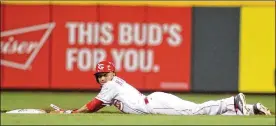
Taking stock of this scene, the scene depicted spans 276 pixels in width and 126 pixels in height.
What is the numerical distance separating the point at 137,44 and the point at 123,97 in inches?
245

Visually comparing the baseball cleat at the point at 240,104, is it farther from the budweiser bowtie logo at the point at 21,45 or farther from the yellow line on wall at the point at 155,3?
the budweiser bowtie logo at the point at 21,45

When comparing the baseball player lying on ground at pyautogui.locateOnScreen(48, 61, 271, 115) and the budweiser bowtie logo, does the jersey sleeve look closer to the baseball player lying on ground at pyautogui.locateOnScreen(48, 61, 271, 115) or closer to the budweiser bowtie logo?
the baseball player lying on ground at pyautogui.locateOnScreen(48, 61, 271, 115)

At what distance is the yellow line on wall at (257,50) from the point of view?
16578mm

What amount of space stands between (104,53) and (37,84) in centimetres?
141

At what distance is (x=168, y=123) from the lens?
8930 mm

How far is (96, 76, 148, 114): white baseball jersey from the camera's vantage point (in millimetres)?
10641

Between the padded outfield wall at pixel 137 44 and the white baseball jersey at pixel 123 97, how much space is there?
6046mm

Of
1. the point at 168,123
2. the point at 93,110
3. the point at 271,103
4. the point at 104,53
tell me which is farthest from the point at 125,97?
the point at 104,53

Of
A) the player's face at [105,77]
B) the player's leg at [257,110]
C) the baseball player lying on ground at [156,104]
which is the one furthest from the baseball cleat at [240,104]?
the player's face at [105,77]

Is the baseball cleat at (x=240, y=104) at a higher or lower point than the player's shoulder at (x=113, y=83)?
lower

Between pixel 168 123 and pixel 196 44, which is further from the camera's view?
pixel 196 44

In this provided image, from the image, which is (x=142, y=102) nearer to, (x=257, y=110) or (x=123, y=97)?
(x=123, y=97)

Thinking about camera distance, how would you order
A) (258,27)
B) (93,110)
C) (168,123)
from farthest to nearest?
(258,27), (93,110), (168,123)

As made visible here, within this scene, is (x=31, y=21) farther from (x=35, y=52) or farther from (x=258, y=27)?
(x=258, y=27)
